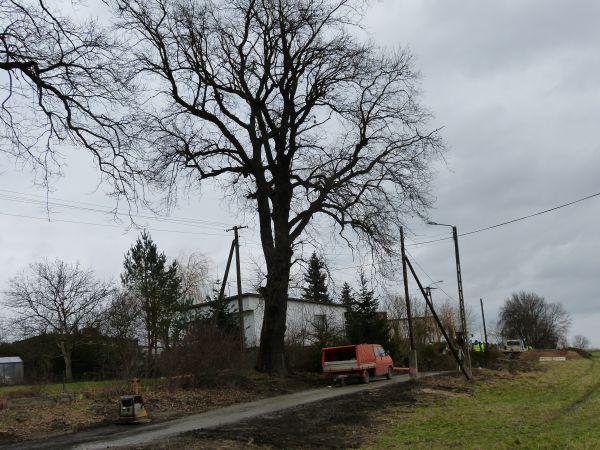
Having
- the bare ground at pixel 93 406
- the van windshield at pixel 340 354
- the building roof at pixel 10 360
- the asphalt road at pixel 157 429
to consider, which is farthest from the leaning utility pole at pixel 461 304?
the building roof at pixel 10 360

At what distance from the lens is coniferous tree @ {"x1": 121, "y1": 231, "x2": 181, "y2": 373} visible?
1512 inches

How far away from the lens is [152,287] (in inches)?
1682

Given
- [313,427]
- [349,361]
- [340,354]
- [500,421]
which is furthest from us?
[340,354]

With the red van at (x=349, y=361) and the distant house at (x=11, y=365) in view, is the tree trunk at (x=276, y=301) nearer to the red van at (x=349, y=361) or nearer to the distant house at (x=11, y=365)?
the red van at (x=349, y=361)

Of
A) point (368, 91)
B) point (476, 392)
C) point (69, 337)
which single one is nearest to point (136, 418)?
point (476, 392)

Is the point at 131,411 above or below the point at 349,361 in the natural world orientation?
below

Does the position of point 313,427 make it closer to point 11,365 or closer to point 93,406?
point 93,406

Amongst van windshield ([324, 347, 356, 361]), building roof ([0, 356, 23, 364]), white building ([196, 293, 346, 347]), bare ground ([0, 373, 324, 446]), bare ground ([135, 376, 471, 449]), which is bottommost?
bare ground ([135, 376, 471, 449])

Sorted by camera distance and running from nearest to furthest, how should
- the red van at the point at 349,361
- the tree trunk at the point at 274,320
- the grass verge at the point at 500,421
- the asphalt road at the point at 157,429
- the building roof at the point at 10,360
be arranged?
the grass verge at the point at 500,421 < the asphalt road at the point at 157,429 < the tree trunk at the point at 274,320 < the red van at the point at 349,361 < the building roof at the point at 10,360

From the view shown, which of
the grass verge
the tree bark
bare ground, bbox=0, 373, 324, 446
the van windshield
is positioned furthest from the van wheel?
the grass verge

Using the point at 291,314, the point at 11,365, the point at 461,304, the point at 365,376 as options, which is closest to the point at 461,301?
the point at 461,304

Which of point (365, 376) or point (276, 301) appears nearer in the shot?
point (276, 301)

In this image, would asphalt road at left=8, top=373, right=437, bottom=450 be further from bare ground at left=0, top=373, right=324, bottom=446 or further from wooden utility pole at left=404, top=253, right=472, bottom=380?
wooden utility pole at left=404, top=253, right=472, bottom=380

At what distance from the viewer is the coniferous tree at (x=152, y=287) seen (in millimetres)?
38406
